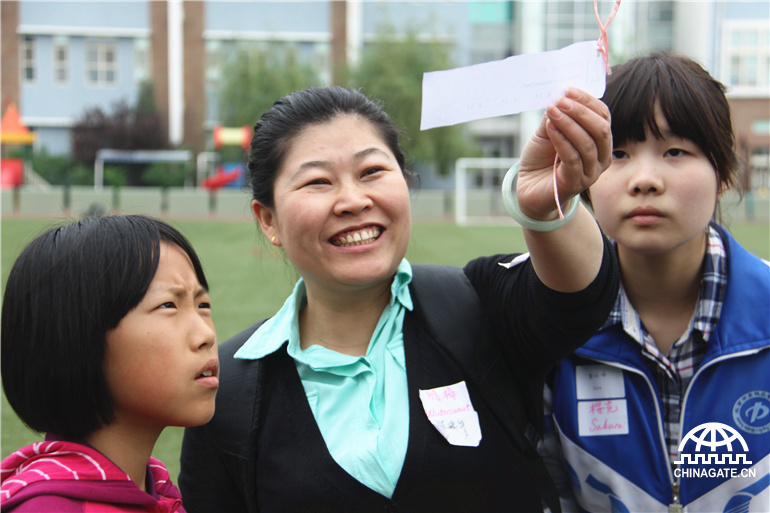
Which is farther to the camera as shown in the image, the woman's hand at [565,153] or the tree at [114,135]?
the tree at [114,135]

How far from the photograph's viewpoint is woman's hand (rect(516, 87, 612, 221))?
4.05 feet

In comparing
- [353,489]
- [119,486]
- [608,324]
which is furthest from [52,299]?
[608,324]

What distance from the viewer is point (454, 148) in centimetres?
2558

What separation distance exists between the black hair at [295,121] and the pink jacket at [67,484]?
71 centimetres

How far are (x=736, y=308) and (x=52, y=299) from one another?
1475mm

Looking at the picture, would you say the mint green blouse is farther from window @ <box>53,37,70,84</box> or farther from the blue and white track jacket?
window @ <box>53,37,70,84</box>

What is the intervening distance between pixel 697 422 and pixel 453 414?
59 cm

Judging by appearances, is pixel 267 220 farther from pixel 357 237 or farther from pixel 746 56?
pixel 746 56

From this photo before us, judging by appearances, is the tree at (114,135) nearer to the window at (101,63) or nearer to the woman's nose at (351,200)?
the window at (101,63)

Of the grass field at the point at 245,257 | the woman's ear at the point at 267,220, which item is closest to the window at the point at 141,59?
the grass field at the point at 245,257

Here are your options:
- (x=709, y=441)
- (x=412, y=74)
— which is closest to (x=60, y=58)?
(x=412, y=74)

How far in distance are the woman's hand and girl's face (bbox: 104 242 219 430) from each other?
0.68 metres

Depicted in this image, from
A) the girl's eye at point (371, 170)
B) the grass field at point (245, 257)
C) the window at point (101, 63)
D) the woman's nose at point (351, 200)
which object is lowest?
the grass field at point (245, 257)

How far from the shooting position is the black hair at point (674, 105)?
166 centimetres
